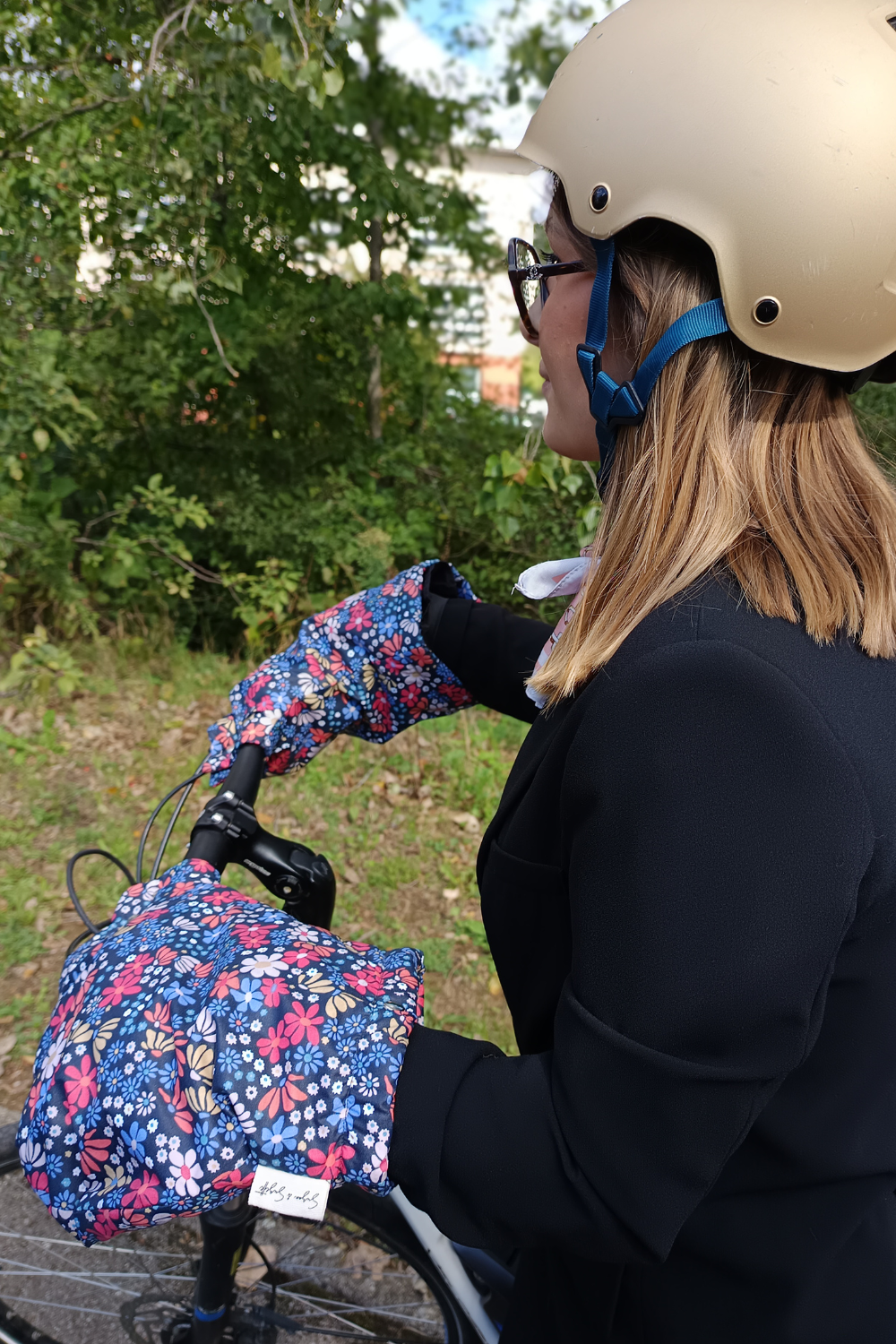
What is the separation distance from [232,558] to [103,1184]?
212 inches

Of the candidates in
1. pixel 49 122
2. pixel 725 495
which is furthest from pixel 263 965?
pixel 49 122

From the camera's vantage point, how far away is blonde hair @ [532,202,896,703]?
2.94 feet

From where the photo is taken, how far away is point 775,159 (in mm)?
933

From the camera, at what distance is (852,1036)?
2.97 ft

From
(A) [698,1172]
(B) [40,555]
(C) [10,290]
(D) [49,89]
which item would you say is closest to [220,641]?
(B) [40,555]

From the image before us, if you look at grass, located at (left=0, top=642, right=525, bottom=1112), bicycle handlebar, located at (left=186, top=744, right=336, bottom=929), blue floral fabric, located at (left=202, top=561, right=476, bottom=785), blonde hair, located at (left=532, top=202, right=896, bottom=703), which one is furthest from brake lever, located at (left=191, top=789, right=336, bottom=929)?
grass, located at (left=0, top=642, right=525, bottom=1112)

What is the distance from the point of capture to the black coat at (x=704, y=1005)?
74 centimetres

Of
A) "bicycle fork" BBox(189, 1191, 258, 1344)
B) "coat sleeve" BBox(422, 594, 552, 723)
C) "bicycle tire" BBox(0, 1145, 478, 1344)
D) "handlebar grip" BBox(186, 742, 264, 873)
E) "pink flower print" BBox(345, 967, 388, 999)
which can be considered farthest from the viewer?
"bicycle tire" BBox(0, 1145, 478, 1344)

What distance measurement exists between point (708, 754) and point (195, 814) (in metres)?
3.89

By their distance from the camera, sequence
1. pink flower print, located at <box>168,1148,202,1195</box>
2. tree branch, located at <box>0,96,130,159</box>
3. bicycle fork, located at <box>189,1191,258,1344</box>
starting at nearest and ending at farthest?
pink flower print, located at <box>168,1148,202,1195</box> → bicycle fork, located at <box>189,1191,258,1344</box> → tree branch, located at <box>0,96,130,159</box>

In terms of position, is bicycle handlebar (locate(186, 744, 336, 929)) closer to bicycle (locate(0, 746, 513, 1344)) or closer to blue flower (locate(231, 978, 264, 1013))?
bicycle (locate(0, 746, 513, 1344))

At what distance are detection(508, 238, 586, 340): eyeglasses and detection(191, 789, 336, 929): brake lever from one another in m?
0.86

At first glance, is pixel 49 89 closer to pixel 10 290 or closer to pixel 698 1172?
pixel 10 290

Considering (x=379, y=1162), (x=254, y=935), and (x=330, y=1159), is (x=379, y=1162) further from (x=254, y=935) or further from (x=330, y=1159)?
(x=254, y=935)
